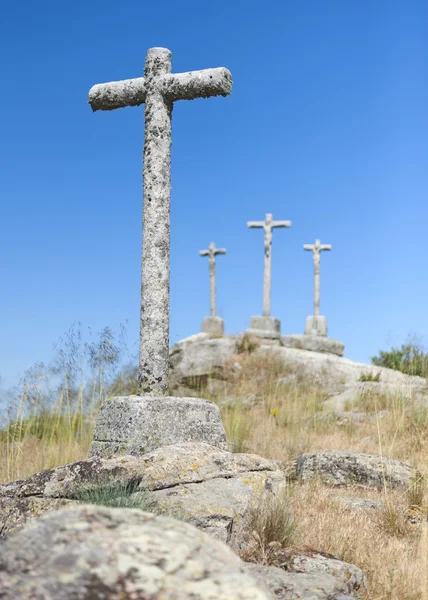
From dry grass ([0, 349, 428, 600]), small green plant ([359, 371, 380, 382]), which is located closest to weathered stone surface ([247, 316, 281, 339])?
dry grass ([0, 349, 428, 600])

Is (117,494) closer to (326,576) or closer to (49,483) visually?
(49,483)

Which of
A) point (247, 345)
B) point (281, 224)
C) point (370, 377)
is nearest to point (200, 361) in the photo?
point (247, 345)

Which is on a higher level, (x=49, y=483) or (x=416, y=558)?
(x=49, y=483)

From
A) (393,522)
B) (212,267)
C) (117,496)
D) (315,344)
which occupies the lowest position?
(393,522)

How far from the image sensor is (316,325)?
2103 cm

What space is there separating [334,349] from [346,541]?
14.2 meters

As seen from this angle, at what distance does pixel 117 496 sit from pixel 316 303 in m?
18.5

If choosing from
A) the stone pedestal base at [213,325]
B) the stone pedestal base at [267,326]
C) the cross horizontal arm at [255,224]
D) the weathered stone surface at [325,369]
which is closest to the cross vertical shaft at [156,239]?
the weathered stone surface at [325,369]

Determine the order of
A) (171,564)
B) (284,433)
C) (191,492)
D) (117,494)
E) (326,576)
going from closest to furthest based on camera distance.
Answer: (171,564) < (326,576) < (117,494) < (191,492) < (284,433)

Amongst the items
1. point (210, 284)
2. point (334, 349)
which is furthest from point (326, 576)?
point (210, 284)

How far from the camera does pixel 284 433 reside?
320 inches

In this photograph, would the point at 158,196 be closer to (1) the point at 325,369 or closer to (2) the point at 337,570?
(2) the point at 337,570

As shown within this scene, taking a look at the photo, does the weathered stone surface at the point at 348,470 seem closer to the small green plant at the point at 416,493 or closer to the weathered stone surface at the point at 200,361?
the small green plant at the point at 416,493

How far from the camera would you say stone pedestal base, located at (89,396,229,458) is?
191 inches
